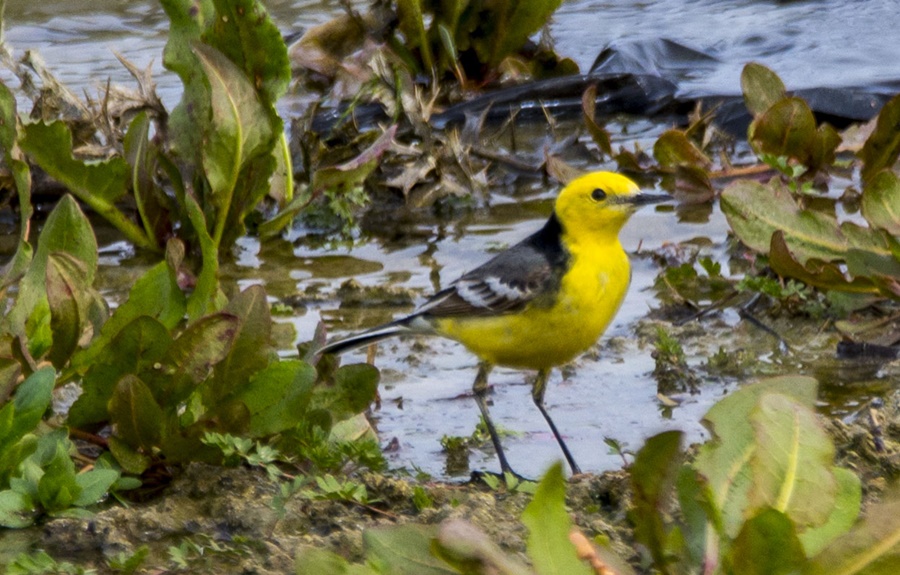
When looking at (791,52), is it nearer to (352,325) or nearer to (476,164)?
(476,164)

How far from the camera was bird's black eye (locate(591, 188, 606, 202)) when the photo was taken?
5.67 meters

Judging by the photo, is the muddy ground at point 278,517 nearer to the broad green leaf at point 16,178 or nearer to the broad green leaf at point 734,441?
the broad green leaf at point 734,441

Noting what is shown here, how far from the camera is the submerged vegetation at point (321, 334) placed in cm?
283

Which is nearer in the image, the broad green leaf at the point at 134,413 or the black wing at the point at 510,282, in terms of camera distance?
the broad green leaf at the point at 134,413

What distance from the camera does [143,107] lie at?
718 cm

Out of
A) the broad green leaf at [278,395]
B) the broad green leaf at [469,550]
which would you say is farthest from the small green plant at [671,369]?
the broad green leaf at [469,550]

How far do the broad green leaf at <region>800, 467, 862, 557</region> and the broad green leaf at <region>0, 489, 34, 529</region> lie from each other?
2.11 m

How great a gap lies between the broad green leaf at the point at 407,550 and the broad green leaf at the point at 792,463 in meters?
0.69

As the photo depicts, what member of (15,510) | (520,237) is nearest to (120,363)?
(15,510)

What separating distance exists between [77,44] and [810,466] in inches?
383

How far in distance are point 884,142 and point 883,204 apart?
1.53 metres

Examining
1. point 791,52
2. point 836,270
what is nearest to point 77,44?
point 791,52

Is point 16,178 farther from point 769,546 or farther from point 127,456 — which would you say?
point 769,546

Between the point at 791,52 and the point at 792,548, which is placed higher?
the point at 792,548
